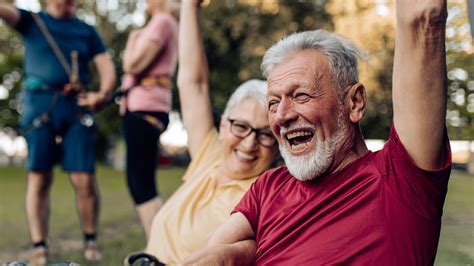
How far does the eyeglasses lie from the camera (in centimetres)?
197

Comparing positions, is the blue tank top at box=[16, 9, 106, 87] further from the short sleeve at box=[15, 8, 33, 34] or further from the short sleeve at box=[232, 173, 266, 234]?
the short sleeve at box=[232, 173, 266, 234]

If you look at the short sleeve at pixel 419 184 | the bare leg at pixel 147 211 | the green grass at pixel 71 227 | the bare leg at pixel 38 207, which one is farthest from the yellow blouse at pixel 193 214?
the bare leg at pixel 38 207

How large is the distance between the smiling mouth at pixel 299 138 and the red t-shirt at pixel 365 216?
0.08 metres

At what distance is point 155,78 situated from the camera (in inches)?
135

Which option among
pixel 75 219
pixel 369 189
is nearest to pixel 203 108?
pixel 369 189

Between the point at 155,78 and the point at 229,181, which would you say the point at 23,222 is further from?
the point at 229,181

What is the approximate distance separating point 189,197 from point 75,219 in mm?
4189

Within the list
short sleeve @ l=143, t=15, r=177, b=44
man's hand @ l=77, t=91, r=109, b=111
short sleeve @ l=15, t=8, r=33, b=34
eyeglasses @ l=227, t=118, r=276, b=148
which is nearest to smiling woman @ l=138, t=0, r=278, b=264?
eyeglasses @ l=227, t=118, r=276, b=148

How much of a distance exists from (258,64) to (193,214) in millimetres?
6595

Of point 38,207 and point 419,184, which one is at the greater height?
point 419,184

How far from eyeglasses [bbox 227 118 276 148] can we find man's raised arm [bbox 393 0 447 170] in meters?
0.82

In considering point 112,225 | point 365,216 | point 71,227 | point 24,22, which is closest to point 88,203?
point 24,22

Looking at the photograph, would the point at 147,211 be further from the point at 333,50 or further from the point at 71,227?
the point at 71,227

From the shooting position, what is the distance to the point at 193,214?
1.94 meters
